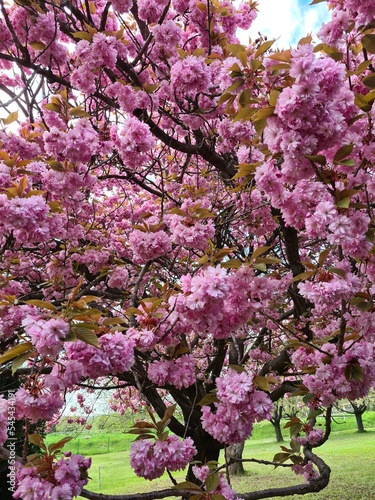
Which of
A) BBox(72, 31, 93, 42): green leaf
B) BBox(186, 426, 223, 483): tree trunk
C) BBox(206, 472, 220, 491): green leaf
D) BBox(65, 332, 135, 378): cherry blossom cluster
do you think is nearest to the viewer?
BBox(65, 332, 135, 378): cherry blossom cluster

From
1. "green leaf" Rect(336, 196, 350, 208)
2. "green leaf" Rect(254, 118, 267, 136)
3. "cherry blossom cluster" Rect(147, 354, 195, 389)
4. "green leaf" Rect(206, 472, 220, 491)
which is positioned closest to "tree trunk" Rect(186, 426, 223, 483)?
"cherry blossom cluster" Rect(147, 354, 195, 389)

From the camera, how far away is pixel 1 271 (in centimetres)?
296

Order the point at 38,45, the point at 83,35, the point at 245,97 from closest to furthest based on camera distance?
the point at 245,97, the point at 83,35, the point at 38,45

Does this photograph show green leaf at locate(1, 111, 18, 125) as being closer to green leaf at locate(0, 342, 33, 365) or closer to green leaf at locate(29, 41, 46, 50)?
green leaf at locate(29, 41, 46, 50)

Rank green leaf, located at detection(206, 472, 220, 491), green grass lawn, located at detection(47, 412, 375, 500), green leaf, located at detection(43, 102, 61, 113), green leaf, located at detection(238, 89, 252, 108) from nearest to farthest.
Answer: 1. green leaf, located at detection(206, 472, 220, 491)
2. green leaf, located at detection(238, 89, 252, 108)
3. green leaf, located at detection(43, 102, 61, 113)
4. green grass lawn, located at detection(47, 412, 375, 500)

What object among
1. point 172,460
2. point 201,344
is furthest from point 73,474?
point 201,344

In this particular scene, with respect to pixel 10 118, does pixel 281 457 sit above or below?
below

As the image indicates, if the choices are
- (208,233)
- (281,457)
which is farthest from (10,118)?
(281,457)

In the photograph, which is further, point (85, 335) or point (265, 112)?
point (265, 112)

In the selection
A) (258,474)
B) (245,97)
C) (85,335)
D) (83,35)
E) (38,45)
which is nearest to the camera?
(85,335)

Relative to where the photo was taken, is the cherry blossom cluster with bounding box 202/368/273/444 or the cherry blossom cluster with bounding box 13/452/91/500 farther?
the cherry blossom cluster with bounding box 202/368/273/444

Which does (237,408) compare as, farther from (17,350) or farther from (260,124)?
(260,124)

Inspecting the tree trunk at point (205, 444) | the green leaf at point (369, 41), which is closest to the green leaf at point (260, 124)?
the green leaf at point (369, 41)

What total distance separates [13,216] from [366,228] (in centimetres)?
154
